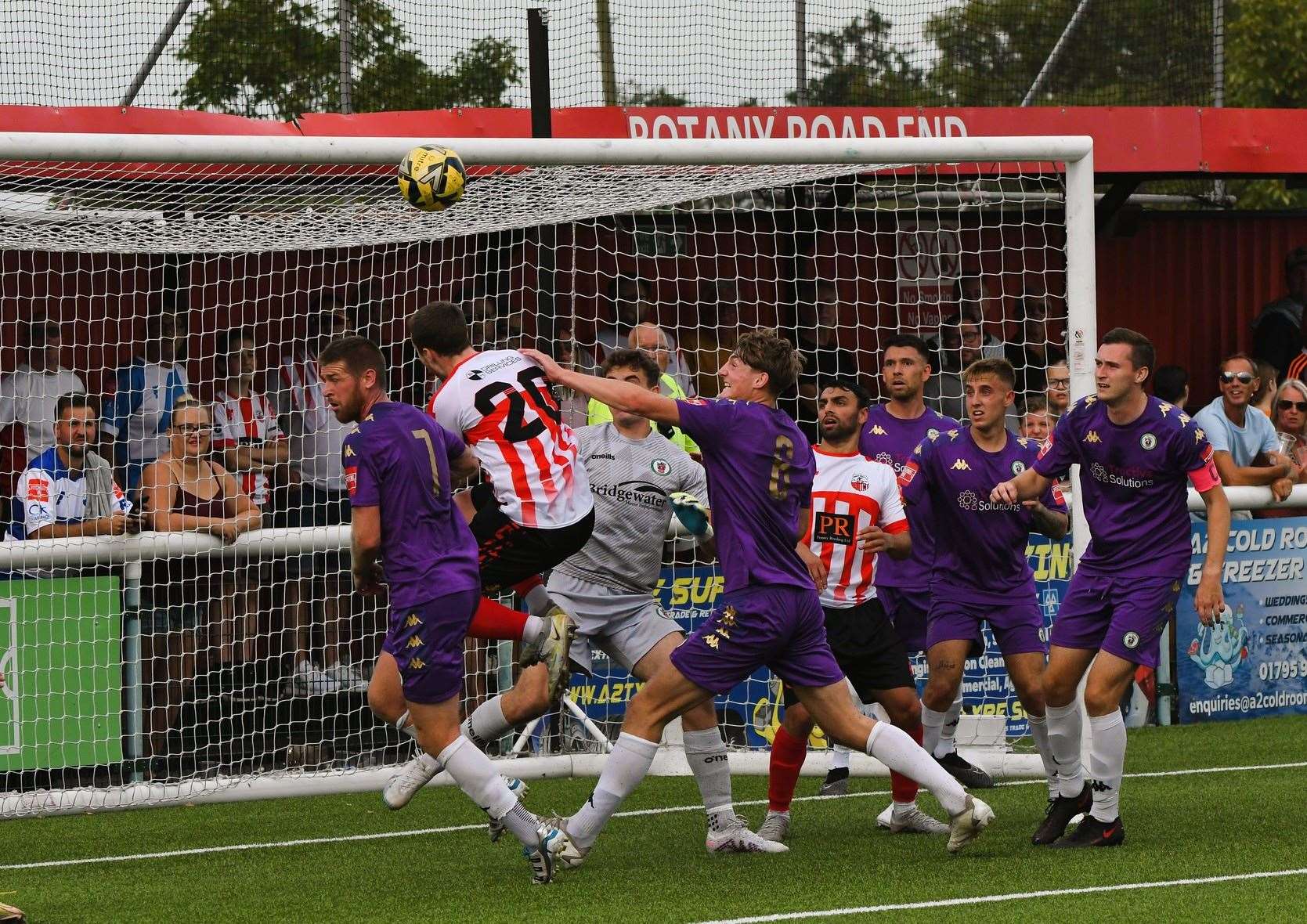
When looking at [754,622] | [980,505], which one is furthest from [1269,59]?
[754,622]

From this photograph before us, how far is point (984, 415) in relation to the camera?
8.02 metres

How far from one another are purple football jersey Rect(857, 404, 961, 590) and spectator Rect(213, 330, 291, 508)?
3657mm

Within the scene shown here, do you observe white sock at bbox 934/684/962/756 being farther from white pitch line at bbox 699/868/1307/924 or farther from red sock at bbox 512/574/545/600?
white pitch line at bbox 699/868/1307/924

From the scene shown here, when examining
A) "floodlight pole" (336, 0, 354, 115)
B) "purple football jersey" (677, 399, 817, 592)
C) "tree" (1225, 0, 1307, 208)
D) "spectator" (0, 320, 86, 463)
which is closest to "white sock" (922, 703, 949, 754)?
"purple football jersey" (677, 399, 817, 592)

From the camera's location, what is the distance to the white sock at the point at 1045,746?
763 cm

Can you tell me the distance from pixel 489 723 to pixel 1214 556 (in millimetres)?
3302

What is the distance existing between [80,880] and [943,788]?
3594 millimetres

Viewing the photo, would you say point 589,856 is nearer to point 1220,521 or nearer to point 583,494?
point 583,494

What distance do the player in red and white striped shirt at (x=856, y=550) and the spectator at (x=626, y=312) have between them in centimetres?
301

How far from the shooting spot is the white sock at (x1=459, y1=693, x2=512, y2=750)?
775 centimetres

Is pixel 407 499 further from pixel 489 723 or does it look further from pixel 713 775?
pixel 713 775

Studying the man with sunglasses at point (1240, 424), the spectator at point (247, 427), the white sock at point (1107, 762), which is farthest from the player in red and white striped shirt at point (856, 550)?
the man with sunglasses at point (1240, 424)

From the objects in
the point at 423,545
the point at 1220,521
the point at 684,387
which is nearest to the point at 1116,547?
the point at 1220,521

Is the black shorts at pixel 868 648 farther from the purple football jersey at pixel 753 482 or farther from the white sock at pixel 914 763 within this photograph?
the purple football jersey at pixel 753 482
